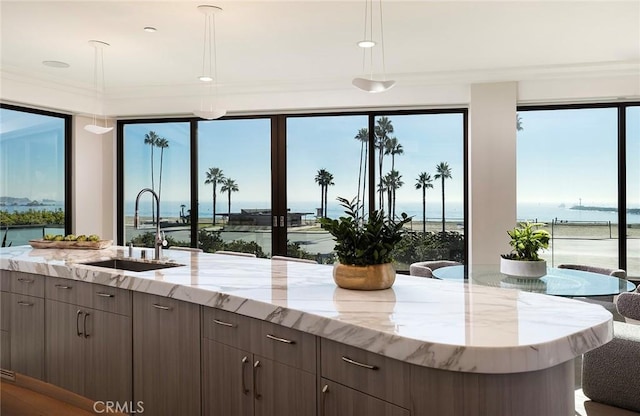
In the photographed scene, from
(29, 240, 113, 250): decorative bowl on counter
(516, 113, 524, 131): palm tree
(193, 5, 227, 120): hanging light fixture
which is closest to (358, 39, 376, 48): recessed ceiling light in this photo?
(193, 5, 227, 120): hanging light fixture

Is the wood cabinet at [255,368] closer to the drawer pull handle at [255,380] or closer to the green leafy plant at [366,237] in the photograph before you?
the drawer pull handle at [255,380]

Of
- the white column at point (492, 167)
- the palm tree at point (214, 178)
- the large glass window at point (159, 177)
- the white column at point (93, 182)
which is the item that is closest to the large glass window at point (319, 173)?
the palm tree at point (214, 178)

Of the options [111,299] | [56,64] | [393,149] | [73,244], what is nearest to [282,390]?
[111,299]

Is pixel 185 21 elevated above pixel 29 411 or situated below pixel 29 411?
above

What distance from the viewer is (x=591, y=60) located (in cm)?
496

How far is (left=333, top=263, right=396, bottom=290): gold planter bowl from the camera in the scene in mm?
2059

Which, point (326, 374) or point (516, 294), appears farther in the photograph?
point (516, 294)

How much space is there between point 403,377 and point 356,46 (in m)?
3.64

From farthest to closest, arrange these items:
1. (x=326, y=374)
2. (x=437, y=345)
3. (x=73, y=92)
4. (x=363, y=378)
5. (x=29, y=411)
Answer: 1. (x=73, y=92)
2. (x=326, y=374)
3. (x=363, y=378)
4. (x=437, y=345)
5. (x=29, y=411)

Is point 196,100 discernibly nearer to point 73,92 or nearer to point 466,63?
point 73,92

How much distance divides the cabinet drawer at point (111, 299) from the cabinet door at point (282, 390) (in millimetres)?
978

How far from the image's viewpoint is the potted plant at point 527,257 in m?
3.49

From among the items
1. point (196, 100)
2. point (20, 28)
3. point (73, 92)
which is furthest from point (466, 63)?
point (73, 92)

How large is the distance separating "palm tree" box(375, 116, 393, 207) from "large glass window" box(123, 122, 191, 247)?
249 cm
